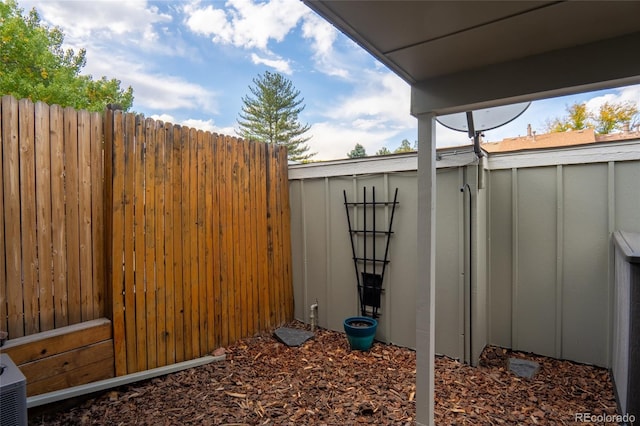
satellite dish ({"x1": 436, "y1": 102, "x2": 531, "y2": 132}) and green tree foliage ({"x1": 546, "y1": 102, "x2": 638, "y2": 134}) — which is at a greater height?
green tree foliage ({"x1": 546, "y1": 102, "x2": 638, "y2": 134})

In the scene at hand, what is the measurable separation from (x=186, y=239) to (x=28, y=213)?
1.15 m

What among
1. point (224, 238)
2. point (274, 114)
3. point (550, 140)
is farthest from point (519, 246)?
point (274, 114)

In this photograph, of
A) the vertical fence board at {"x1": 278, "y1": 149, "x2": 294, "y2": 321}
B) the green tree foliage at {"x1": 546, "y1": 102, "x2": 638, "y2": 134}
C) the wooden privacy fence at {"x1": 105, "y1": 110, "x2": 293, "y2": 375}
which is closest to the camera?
the wooden privacy fence at {"x1": 105, "y1": 110, "x2": 293, "y2": 375}

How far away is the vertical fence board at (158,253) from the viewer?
283 cm

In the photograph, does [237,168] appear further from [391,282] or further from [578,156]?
[578,156]

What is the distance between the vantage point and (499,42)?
4.46 feet

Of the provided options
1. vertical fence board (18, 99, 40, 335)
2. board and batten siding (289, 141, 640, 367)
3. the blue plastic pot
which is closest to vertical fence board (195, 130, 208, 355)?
vertical fence board (18, 99, 40, 335)

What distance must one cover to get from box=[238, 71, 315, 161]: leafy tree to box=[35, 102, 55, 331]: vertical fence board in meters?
17.3

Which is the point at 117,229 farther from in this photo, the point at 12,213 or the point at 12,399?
the point at 12,399

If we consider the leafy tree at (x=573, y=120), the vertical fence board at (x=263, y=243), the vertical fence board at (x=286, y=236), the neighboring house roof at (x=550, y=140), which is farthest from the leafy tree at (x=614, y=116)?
the vertical fence board at (x=263, y=243)

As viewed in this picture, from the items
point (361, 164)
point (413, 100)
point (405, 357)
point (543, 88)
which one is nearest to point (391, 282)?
point (405, 357)

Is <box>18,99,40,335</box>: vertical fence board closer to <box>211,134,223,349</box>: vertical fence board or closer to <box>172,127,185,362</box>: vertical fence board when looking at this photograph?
<box>172,127,185,362</box>: vertical fence board

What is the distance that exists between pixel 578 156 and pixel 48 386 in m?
4.70

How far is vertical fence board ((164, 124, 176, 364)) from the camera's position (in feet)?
9.57
